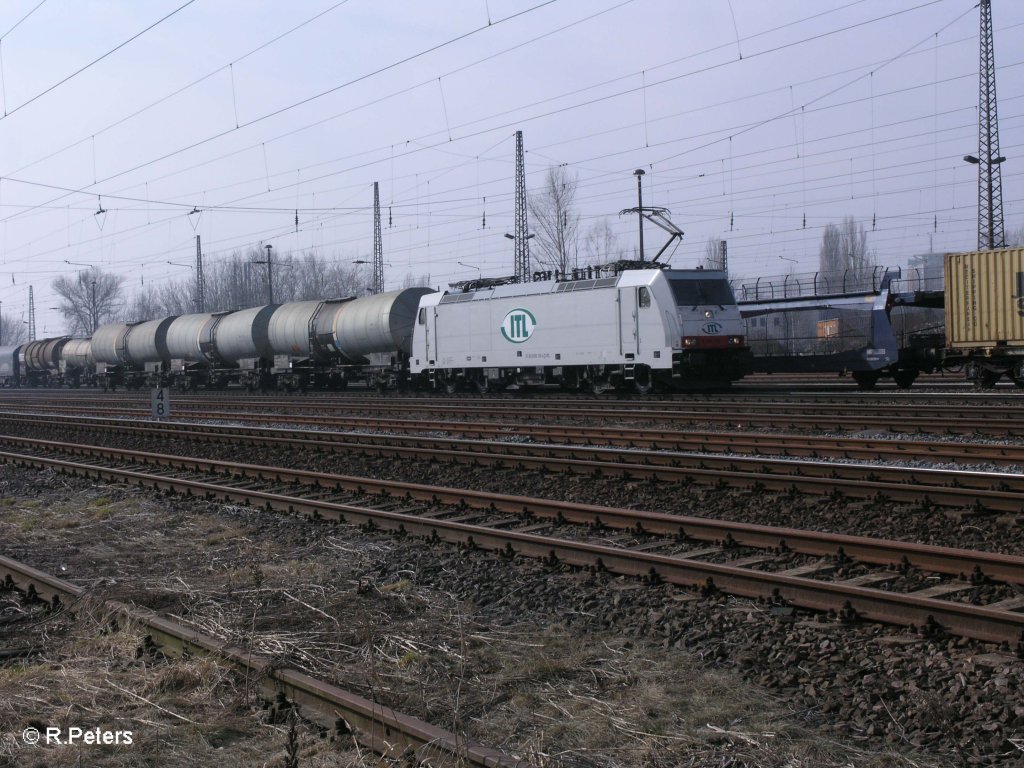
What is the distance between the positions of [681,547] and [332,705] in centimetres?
419

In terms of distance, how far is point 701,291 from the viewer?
23250 mm

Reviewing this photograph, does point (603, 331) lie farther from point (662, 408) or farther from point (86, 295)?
point (86, 295)

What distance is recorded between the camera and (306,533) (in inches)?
382

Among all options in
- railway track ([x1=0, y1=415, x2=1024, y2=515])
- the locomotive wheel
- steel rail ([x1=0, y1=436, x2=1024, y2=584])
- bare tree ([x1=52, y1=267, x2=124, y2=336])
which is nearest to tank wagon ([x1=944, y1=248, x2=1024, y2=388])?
the locomotive wheel

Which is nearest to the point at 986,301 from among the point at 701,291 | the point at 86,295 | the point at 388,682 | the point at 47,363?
the point at 701,291

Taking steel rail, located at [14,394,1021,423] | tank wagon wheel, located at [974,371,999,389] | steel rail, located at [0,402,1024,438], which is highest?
tank wagon wheel, located at [974,371,999,389]

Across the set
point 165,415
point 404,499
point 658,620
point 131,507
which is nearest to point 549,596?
point 658,620

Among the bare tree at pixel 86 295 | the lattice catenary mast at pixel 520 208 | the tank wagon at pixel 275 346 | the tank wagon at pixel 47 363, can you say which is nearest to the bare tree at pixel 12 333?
the bare tree at pixel 86 295

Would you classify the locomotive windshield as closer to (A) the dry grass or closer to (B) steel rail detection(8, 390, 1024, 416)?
(B) steel rail detection(8, 390, 1024, 416)

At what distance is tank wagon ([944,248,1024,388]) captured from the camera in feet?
71.8

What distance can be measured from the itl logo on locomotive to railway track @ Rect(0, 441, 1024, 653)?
1327cm

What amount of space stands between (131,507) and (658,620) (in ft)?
26.1

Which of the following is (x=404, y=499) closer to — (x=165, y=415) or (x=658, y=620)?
(x=658, y=620)

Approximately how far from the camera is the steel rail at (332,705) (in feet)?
13.3
